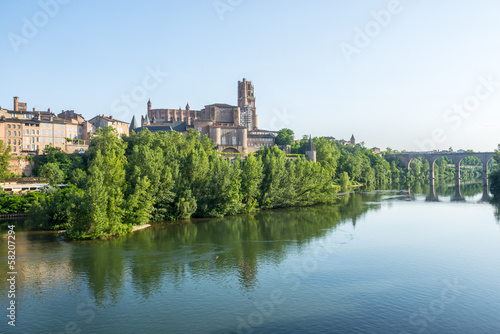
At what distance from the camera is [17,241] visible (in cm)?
3039

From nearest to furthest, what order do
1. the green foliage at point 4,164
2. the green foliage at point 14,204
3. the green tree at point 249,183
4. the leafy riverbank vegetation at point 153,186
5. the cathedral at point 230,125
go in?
the leafy riverbank vegetation at point 153,186
the green foliage at point 14,204
the green tree at point 249,183
the green foliage at point 4,164
the cathedral at point 230,125

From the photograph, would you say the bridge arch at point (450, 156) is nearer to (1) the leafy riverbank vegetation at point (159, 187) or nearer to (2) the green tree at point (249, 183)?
(1) the leafy riverbank vegetation at point (159, 187)

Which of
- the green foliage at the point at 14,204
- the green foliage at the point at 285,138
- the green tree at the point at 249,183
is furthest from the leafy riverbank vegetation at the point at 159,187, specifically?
the green foliage at the point at 285,138

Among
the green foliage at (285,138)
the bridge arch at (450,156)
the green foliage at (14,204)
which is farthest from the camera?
the bridge arch at (450,156)

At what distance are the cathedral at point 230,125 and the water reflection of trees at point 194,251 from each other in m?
42.1

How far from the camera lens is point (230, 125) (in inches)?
3580

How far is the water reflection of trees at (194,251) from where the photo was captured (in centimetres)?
2181

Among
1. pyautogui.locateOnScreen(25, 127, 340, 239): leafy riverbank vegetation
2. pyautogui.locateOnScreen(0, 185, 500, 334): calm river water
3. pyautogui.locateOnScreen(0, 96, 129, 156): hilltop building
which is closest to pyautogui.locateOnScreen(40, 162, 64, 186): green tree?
pyautogui.locateOnScreen(25, 127, 340, 239): leafy riverbank vegetation

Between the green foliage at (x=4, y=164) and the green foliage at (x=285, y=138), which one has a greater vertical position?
the green foliage at (x=285, y=138)

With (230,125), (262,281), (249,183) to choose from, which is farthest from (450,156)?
(262,281)

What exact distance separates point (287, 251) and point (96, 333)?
14.6 metres

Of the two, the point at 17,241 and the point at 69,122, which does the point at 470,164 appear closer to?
the point at 69,122

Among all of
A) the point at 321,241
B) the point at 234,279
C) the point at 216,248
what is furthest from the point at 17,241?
the point at 321,241

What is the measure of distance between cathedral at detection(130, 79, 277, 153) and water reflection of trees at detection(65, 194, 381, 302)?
4212cm
